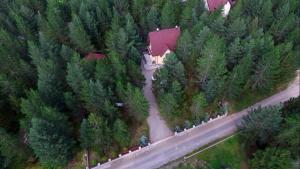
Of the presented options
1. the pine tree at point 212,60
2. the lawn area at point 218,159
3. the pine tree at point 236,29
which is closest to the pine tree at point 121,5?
the pine tree at point 236,29

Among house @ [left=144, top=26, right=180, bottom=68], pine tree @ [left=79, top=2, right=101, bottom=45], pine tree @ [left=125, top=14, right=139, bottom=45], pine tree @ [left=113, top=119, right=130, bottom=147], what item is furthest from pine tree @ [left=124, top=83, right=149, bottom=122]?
pine tree @ [left=79, top=2, right=101, bottom=45]

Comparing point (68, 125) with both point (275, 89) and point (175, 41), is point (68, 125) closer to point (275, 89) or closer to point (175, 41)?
point (175, 41)

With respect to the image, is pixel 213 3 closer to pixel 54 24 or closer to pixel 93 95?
pixel 54 24

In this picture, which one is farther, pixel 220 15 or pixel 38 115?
pixel 220 15

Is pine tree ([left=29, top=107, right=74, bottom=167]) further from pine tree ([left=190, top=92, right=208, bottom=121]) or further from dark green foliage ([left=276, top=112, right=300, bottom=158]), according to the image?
dark green foliage ([left=276, top=112, right=300, bottom=158])

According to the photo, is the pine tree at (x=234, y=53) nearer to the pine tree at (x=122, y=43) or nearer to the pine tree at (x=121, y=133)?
the pine tree at (x=122, y=43)

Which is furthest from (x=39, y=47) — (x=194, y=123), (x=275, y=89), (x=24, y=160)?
(x=275, y=89)
